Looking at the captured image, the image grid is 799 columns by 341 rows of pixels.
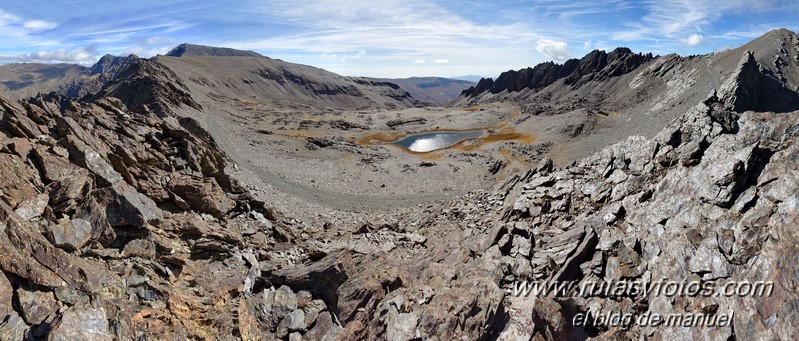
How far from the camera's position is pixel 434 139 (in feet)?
413

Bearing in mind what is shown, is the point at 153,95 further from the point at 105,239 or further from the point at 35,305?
the point at 35,305

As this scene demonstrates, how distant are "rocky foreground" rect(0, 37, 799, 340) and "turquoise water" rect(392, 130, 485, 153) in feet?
269

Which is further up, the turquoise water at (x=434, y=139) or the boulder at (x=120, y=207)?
the boulder at (x=120, y=207)

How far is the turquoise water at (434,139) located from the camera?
115 meters

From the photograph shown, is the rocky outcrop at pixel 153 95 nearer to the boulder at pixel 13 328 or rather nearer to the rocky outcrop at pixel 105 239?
the rocky outcrop at pixel 105 239

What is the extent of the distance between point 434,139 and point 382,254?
329 feet

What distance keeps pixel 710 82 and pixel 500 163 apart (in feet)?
204

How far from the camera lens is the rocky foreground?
14539 mm

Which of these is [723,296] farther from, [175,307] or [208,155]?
[208,155]

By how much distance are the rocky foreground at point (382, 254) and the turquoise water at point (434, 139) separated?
81871 millimetres

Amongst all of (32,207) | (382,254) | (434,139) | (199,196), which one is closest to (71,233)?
(32,207)

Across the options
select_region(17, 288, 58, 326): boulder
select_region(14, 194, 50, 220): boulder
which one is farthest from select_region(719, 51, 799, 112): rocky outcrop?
select_region(14, 194, 50, 220): boulder

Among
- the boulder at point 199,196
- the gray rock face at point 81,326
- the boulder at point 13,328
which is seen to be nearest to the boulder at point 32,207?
the boulder at point 13,328

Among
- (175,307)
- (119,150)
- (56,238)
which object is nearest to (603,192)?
(175,307)
